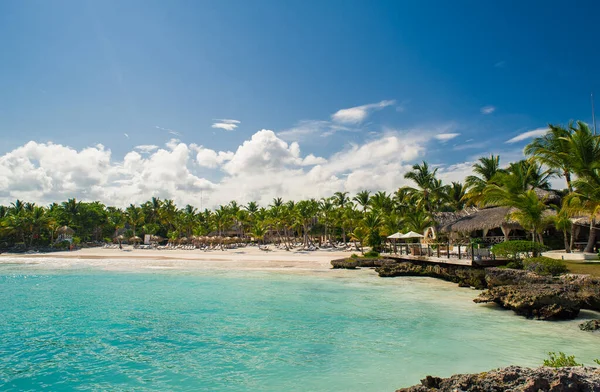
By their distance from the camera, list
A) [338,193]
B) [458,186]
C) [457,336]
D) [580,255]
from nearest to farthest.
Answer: [457,336] < [580,255] < [458,186] < [338,193]

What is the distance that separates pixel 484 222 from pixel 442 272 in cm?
763

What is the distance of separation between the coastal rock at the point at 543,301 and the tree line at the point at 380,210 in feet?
20.5

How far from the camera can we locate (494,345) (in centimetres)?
990

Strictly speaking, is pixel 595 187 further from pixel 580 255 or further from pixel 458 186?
pixel 458 186

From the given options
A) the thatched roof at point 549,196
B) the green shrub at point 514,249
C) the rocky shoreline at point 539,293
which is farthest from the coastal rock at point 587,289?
the thatched roof at point 549,196

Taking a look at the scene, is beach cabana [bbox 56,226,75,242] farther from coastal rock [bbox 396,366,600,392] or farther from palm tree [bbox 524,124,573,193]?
coastal rock [bbox 396,366,600,392]

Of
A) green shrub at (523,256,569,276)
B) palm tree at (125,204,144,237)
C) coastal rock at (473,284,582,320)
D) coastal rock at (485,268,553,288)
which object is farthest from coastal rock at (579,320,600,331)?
palm tree at (125,204,144,237)

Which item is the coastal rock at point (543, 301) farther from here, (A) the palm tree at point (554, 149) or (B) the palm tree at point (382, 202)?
(B) the palm tree at point (382, 202)

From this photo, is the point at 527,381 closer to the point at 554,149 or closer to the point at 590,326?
the point at 590,326

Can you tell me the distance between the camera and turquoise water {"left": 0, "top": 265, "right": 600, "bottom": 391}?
8094mm

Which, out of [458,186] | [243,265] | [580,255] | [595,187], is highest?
[458,186]

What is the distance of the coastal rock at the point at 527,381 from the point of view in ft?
13.7

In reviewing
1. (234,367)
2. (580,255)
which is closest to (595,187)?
(580,255)

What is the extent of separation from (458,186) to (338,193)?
952 inches
